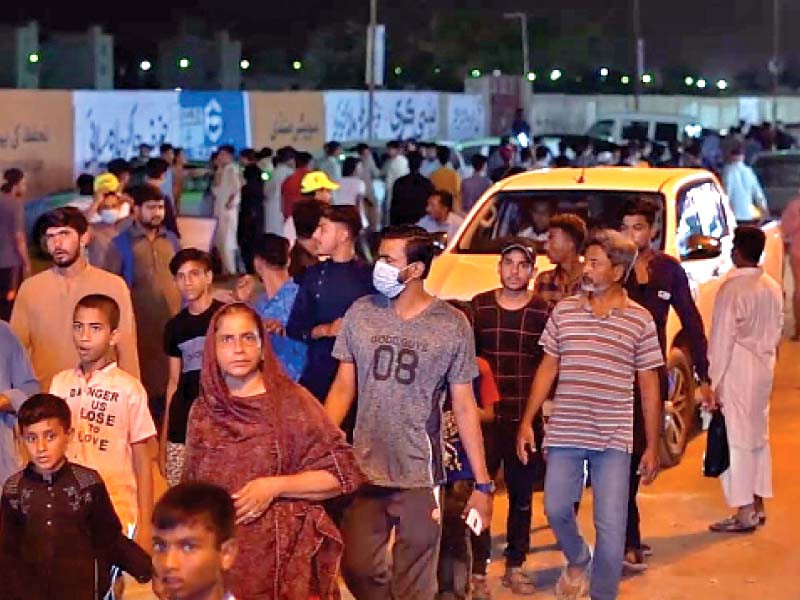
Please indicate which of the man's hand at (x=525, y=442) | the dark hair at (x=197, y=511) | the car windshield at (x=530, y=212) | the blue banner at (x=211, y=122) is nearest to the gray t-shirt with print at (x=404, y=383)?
the man's hand at (x=525, y=442)

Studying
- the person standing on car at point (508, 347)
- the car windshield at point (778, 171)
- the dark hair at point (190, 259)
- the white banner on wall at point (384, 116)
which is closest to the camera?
the dark hair at point (190, 259)

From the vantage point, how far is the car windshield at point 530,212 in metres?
11.2

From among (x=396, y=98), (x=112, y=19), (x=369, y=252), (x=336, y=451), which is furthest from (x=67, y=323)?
(x=112, y=19)

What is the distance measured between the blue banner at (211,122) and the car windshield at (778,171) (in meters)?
8.61

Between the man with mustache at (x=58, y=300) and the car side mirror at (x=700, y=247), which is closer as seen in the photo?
the man with mustache at (x=58, y=300)

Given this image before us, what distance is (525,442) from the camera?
7.56m

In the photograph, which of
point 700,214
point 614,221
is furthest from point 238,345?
point 700,214

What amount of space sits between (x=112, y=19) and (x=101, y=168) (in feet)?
158

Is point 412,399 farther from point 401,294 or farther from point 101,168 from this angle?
point 101,168

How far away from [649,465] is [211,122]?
18.6 m

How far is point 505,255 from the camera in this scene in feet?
25.6

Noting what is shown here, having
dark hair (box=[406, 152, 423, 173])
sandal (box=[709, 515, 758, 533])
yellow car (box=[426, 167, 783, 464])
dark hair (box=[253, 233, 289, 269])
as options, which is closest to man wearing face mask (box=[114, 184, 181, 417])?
yellow car (box=[426, 167, 783, 464])

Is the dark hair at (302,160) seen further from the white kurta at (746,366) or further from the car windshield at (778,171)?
the car windshield at (778,171)

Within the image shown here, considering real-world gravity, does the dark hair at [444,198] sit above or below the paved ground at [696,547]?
above
